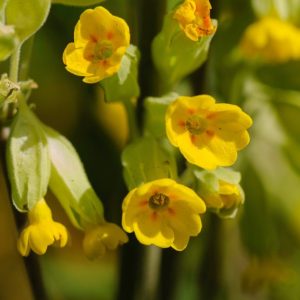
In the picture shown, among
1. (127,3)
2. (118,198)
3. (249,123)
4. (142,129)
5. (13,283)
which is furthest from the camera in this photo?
(13,283)

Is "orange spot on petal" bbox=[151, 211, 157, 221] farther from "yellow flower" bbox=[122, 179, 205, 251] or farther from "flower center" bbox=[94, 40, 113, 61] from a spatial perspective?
"flower center" bbox=[94, 40, 113, 61]

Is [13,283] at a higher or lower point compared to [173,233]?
lower

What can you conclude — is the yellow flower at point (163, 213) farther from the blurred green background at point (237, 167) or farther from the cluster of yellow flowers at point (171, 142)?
the blurred green background at point (237, 167)

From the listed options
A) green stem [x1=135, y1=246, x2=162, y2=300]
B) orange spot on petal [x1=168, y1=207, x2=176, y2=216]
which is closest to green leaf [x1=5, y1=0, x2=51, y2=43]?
orange spot on petal [x1=168, y1=207, x2=176, y2=216]

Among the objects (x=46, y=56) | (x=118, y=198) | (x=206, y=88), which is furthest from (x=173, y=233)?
(x=46, y=56)

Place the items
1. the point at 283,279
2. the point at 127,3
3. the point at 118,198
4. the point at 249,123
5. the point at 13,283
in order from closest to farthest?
the point at 249,123 → the point at 127,3 → the point at 118,198 → the point at 283,279 → the point at 13,283

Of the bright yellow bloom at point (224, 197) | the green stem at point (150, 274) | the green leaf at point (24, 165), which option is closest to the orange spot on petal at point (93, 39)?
the green leaf at point (24, 165)

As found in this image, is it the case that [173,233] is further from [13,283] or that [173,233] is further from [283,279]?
[13,283]
